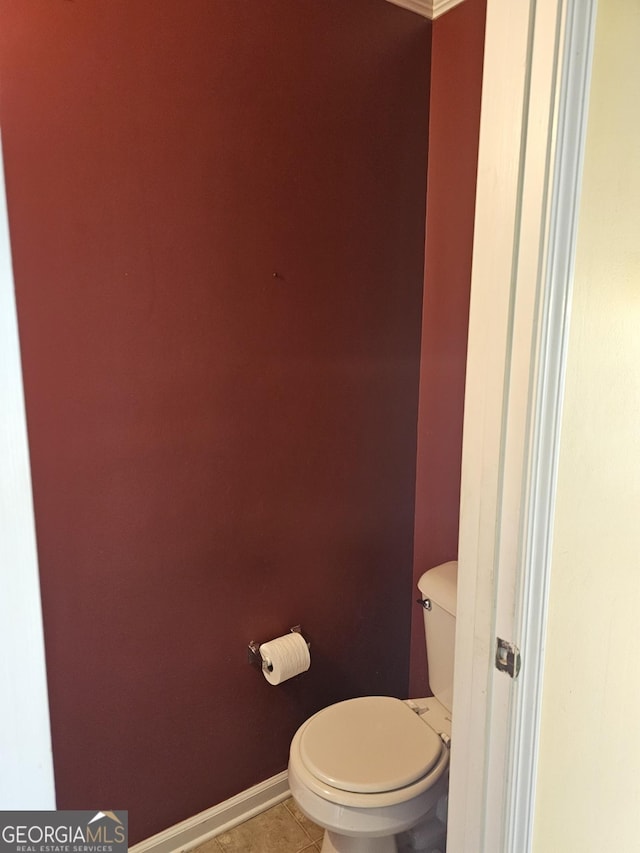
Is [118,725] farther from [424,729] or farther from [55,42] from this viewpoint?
[55,42]

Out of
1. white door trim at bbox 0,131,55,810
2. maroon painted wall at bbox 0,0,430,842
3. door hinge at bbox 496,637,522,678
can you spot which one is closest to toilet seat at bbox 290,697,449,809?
maroon painted wall at bbox 0,0,430,842

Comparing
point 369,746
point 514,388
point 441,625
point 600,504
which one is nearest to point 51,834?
point 514,388

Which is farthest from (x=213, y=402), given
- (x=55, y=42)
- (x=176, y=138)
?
(x=55, y=42)

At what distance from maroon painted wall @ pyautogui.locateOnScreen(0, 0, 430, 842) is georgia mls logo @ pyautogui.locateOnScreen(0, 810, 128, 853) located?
467 millimetres

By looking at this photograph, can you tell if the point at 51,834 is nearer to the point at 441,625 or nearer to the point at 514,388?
the point at 514,388

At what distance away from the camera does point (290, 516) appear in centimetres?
183

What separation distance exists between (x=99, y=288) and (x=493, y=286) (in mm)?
932

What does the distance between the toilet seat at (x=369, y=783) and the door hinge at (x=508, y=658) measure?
704mm

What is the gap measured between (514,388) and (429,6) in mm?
1490

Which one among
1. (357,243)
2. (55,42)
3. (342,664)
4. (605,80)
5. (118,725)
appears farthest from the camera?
(342,664)

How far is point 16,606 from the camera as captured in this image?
549 mm

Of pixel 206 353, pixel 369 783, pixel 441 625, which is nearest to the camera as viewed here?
pixel 369 783

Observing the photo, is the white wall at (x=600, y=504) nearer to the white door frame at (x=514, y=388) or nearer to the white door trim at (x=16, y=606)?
the white door frame at (x=514, y=388)

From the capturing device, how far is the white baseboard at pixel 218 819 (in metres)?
1.76
